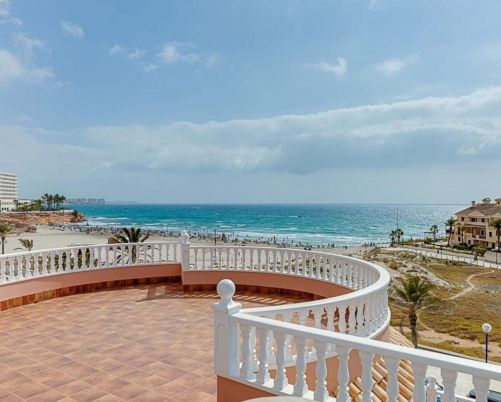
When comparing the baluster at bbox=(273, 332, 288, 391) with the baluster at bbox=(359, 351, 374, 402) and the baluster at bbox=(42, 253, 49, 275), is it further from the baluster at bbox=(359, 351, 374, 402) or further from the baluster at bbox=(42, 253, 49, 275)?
the baluster at bbox=(42, 253, 49, 275)

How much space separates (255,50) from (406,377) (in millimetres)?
11244

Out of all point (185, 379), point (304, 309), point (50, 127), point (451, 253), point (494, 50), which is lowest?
point (451, 253)

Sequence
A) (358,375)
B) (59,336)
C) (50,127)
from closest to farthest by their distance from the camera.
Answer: (358,375) → (59,336) → (50,127)

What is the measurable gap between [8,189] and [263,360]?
150652 mm

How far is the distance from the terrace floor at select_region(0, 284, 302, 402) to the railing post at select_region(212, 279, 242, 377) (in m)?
0.50

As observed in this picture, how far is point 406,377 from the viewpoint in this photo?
15.1 ft

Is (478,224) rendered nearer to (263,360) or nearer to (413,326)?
(413,326)

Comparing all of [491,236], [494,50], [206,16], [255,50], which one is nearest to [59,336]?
[206,16]

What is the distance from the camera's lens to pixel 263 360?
3.04m

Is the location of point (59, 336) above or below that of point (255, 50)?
below

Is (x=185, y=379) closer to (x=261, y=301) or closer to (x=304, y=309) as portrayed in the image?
(x=304, y=309)

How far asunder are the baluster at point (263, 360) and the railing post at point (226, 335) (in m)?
0.23

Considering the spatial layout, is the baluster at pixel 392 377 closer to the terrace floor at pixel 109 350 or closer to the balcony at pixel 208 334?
the balcony at pixel 208 334

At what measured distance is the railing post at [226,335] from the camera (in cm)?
319
